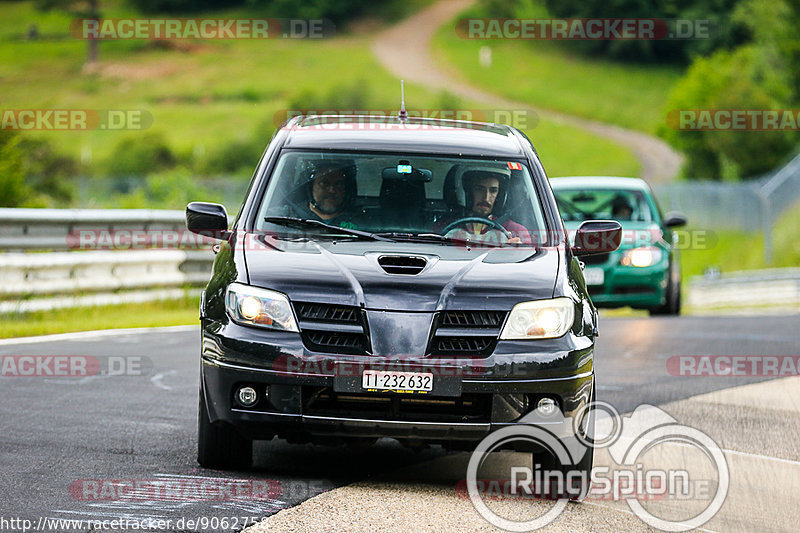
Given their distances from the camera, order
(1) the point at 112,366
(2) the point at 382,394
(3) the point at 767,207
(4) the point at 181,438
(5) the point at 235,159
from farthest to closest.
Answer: (5) the point at 235,159, (3) the point at 767,207, (1) the point at 112,366, (4) the point at 181,438, (2) the point at 382,394

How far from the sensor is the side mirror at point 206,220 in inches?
301

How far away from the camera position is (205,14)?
429 ft

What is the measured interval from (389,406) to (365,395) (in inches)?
5.1

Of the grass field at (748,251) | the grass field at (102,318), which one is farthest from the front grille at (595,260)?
the grass field at (748,251)

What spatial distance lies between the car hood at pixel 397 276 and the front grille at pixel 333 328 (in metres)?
0.04

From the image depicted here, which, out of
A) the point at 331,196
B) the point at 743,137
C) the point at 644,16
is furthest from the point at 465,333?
the point at 644,16

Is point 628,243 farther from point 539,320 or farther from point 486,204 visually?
Answer: point 539,320

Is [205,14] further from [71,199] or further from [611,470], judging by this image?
[611,470]

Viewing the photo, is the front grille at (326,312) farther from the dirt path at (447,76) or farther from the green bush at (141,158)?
the green bush at (141,158)

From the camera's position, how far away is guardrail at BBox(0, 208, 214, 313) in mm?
15125

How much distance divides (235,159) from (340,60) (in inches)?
1285

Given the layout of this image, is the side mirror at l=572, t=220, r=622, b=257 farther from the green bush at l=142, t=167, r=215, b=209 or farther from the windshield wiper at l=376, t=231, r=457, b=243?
the green bush at l=142, t=167, r=215, b=209

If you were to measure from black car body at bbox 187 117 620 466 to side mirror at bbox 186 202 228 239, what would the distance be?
1.94 ft

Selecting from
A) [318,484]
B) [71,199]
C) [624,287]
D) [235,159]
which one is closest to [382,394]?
[318,484]
